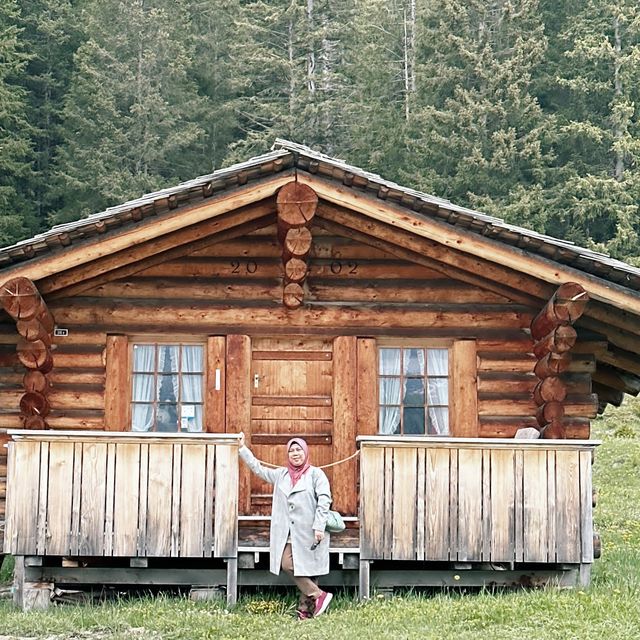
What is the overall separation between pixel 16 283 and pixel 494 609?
6.28 meters

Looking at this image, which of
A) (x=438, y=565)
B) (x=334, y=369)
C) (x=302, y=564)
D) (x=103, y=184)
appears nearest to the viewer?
(x=302, y=564)

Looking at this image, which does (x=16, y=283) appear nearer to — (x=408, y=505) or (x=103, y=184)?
(x=408, y=505)

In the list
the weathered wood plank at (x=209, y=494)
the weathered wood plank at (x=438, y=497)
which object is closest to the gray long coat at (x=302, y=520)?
the weathered wood plank at (x=209, y=494)

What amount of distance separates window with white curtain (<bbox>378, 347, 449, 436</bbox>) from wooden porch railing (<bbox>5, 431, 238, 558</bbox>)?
2.60 metres

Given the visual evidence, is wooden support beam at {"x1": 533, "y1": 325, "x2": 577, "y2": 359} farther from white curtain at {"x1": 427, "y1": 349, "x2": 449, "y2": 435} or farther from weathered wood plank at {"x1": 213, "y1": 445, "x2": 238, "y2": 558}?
weathered wood plank at {"x1": 213, "y1": 445, "x2": 238, "y2": 558}

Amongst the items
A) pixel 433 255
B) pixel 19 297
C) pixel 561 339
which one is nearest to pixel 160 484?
pixel 19 297

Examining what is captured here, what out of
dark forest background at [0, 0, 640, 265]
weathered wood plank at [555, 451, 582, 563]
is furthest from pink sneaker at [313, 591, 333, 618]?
dark forest background at [0, 0, 640, 265]

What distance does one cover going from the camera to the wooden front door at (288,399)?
50.6 ft

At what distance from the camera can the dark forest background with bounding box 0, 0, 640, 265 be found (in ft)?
154

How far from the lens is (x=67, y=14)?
54.9 m

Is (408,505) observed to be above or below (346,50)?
below

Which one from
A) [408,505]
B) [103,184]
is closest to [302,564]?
[408,505]

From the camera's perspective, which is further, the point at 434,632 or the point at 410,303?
the point at 410,303

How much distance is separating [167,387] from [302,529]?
10.1ft
